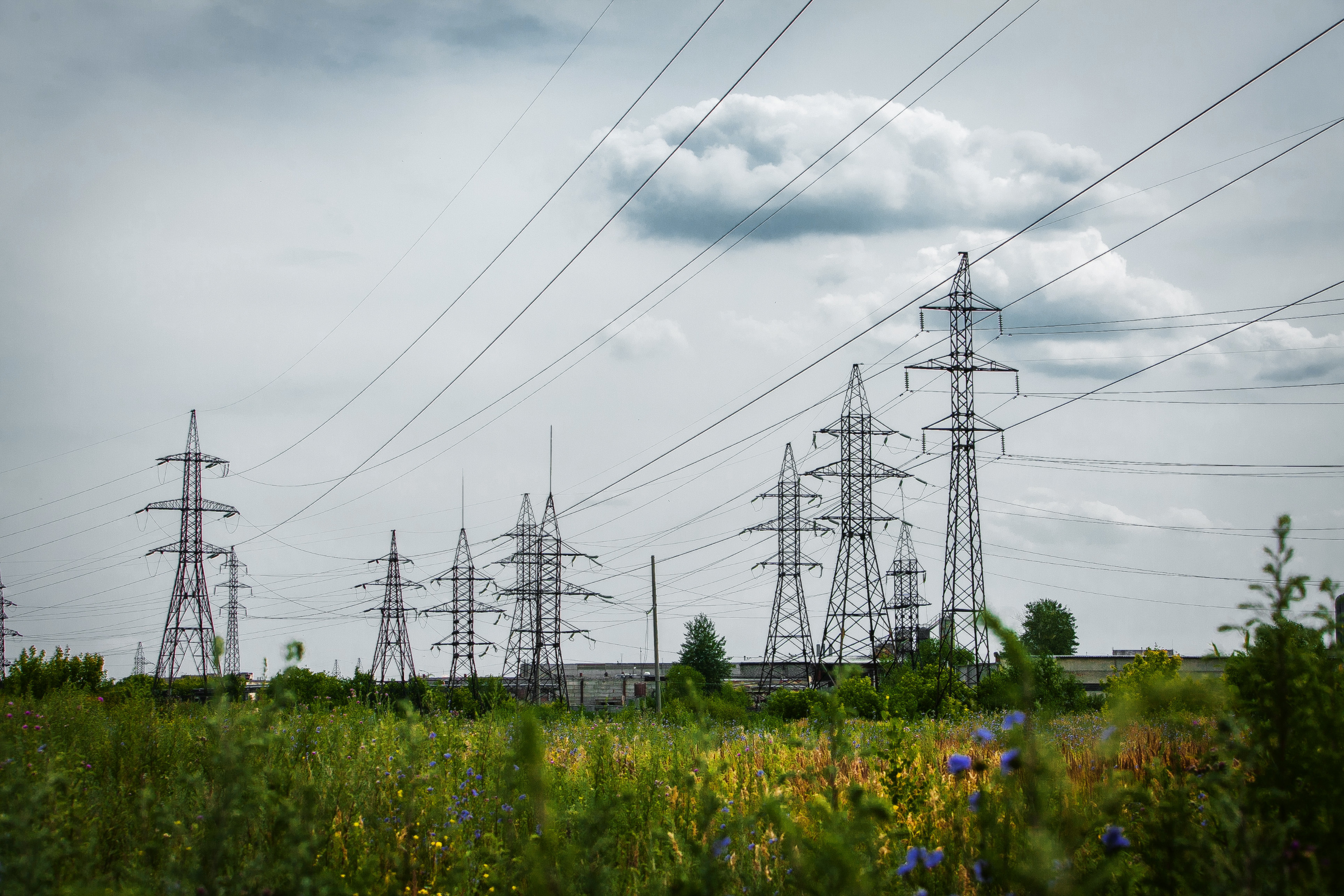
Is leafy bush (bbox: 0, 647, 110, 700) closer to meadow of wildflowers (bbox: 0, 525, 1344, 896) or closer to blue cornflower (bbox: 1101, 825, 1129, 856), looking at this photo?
meadow of wildflowers (bbox: 0, 525, 1344, 896)

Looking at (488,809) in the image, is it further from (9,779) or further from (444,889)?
(9,779)

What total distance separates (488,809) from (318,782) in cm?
117

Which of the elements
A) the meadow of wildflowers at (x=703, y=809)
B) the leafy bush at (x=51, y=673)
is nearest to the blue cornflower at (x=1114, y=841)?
the meadow of wildflowers at (x=703, y=809)

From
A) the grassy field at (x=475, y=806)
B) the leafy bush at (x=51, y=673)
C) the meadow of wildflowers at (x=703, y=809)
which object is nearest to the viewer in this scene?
the meadow of wildflowers at (x=703, y=809)

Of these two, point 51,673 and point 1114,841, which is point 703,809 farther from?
point 51,673

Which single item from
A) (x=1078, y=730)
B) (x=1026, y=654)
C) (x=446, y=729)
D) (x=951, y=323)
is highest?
(x=951, y=323)

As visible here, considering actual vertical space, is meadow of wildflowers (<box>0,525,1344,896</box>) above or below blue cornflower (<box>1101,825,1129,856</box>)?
below

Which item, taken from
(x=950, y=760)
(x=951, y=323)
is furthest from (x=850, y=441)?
(x=950, y=760)

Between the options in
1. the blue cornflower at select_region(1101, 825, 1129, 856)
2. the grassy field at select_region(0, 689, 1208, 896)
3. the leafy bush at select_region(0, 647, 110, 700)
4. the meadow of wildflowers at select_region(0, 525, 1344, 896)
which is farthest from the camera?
the leafy bush at select_region(0, 647, 110, 700)

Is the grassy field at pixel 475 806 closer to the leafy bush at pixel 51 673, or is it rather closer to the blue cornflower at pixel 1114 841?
the blue cornflower at pixel 1114 841

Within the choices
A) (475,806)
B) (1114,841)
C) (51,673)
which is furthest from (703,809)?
(51,673)

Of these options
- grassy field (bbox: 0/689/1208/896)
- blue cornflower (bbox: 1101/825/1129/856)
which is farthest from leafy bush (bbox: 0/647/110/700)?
blue cornflower (bbox: 1101/825/1129/856)

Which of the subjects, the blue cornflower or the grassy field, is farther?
the grassy field

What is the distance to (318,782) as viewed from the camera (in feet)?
19.9
